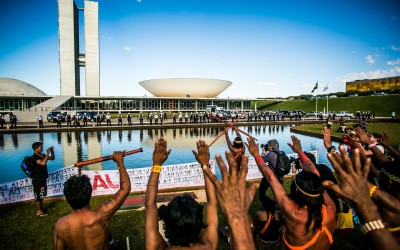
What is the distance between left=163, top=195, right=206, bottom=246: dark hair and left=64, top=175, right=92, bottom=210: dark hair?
48.7 inches

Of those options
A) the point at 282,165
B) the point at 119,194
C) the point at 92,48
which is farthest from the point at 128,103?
the point at 119,194

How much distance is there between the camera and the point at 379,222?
1.42 m

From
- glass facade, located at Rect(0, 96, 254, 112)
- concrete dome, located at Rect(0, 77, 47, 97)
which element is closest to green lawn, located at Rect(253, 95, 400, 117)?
glass facade, located at Rect(0, 96, 254, 112)

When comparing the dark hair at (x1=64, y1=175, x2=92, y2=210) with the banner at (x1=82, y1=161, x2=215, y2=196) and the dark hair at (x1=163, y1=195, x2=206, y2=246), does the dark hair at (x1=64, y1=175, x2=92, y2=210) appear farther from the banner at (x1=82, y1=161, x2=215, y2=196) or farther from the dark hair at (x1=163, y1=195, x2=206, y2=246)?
the banner at (x1=82, y1=161, x2=215, y2=196)

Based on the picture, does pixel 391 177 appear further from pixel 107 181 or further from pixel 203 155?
pixel 107 181

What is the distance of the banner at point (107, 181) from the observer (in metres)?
6.83

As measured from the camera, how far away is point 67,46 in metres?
63.8

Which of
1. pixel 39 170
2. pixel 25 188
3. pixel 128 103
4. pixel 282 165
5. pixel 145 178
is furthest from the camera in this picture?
pixel 128 103

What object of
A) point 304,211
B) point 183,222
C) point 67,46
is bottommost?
point 304,211

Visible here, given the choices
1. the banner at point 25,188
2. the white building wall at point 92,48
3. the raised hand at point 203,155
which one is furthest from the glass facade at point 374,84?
the raised hand at point 203,155

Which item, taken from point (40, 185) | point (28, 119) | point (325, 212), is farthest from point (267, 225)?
point (28, 119)

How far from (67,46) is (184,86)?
134 ft

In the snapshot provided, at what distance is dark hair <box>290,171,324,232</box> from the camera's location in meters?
2.32

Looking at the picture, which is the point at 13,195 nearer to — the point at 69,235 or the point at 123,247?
the point at 123,247
